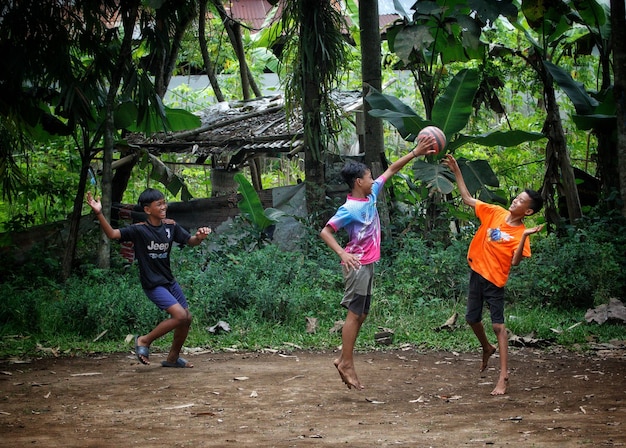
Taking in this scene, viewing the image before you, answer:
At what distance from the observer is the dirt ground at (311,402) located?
14.7ft

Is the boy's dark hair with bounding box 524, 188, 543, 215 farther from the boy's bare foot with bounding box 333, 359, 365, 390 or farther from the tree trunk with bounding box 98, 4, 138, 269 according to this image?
the tree trunk with bounding box 98, 4, 138, 269

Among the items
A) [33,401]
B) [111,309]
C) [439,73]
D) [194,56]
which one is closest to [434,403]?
[33,401]

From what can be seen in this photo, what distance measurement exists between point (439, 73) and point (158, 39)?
4548 millimetres

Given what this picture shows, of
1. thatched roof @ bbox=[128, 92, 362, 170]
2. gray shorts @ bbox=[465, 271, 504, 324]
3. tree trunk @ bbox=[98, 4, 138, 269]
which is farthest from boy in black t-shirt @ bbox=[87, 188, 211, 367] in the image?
thatched roof @ bbox=[128, 92, 362, 170]

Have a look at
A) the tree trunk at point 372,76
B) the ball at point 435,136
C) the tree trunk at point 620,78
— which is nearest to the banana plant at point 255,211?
the tree trunk at point 372,76

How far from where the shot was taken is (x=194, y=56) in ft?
53.6

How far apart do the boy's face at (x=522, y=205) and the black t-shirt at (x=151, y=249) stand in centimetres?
290

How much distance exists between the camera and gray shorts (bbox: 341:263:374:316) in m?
5.81

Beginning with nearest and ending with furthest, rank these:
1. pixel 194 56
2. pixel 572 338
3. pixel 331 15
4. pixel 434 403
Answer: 1. pixel 434 403
2. pixel 572 338
3. pixel 331 15
4. pixel 194 56

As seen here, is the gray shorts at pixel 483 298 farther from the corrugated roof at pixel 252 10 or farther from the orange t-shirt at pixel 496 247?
the corrugated roof at pixel 252 10

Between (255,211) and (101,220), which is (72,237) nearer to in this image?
(255,211)

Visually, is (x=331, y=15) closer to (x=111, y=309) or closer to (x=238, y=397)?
(x=111, y=309)

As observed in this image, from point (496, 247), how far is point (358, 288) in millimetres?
1115

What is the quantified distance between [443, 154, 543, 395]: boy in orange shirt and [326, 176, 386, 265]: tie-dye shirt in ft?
2.81
